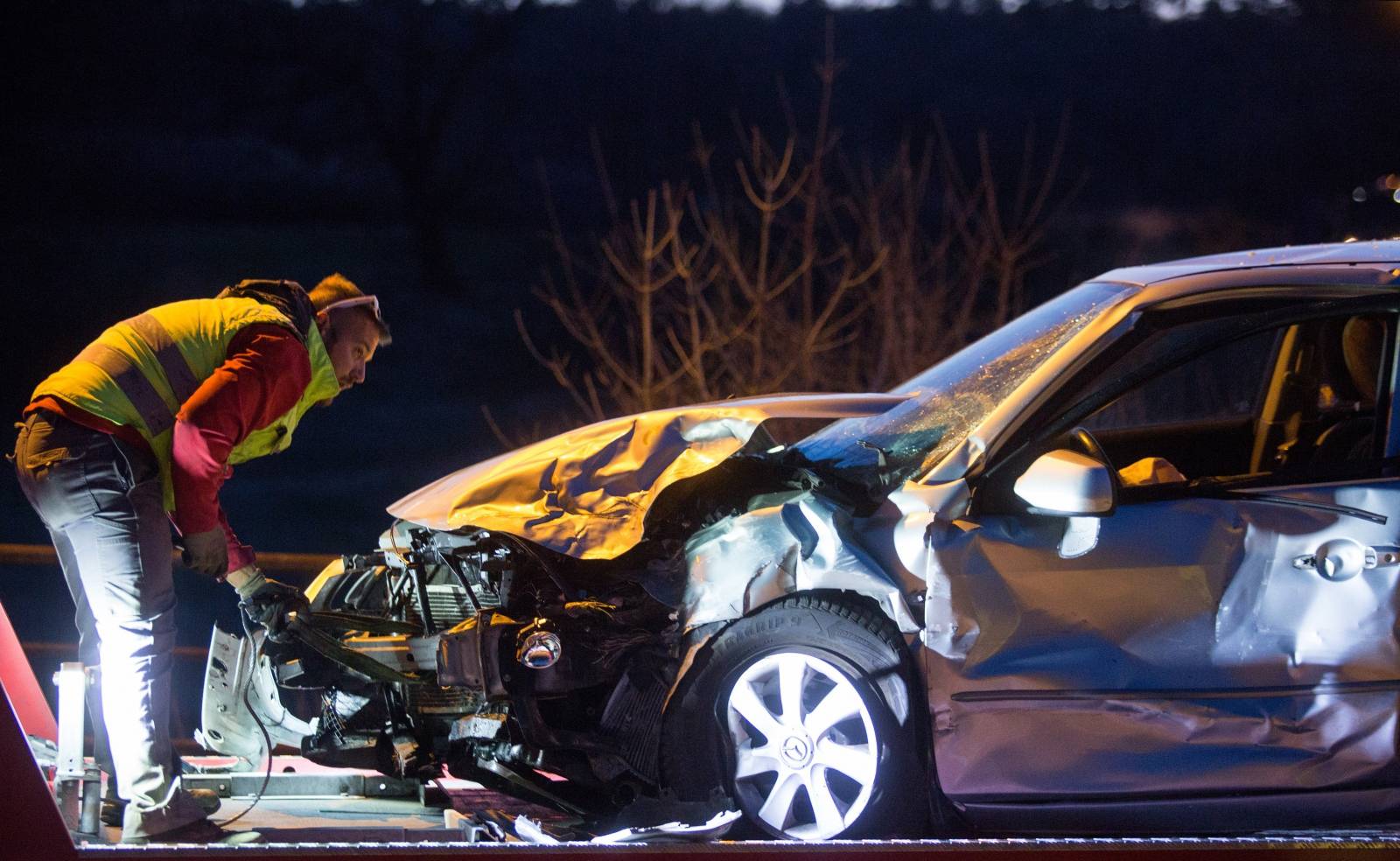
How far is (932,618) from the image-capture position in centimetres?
363

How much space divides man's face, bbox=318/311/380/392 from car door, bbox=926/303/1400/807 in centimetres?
185

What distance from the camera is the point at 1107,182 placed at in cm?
1681

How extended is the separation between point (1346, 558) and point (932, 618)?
3.51 ft

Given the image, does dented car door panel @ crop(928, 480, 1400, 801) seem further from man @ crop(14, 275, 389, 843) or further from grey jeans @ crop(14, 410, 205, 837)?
grey jeans @ crop(14, 410, 205, 837)

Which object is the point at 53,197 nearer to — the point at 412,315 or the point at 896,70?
the point at 412,315

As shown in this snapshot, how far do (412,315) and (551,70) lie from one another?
14.3ft

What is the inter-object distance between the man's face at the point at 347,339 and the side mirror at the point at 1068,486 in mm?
1989

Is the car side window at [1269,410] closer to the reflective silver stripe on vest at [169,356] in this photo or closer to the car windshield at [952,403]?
the car windshield at [952,403]

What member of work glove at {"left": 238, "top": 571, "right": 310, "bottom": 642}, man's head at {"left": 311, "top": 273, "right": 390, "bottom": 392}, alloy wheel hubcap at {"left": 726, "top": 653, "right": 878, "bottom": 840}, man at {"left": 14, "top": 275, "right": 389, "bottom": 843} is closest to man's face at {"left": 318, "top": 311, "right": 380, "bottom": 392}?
man's head at {"left": 311, "top": 273, "right": 390, "bottom": 392}

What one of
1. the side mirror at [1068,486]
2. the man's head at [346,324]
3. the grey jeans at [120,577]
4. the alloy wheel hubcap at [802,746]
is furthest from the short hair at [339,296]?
the side mirror at [1068,486]

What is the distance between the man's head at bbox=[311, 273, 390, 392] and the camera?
4.20 m

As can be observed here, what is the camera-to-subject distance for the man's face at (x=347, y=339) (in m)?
4.20

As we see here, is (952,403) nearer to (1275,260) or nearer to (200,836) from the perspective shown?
(1275,260)

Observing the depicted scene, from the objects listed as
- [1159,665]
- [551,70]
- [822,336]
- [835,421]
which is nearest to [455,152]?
[551,70]
